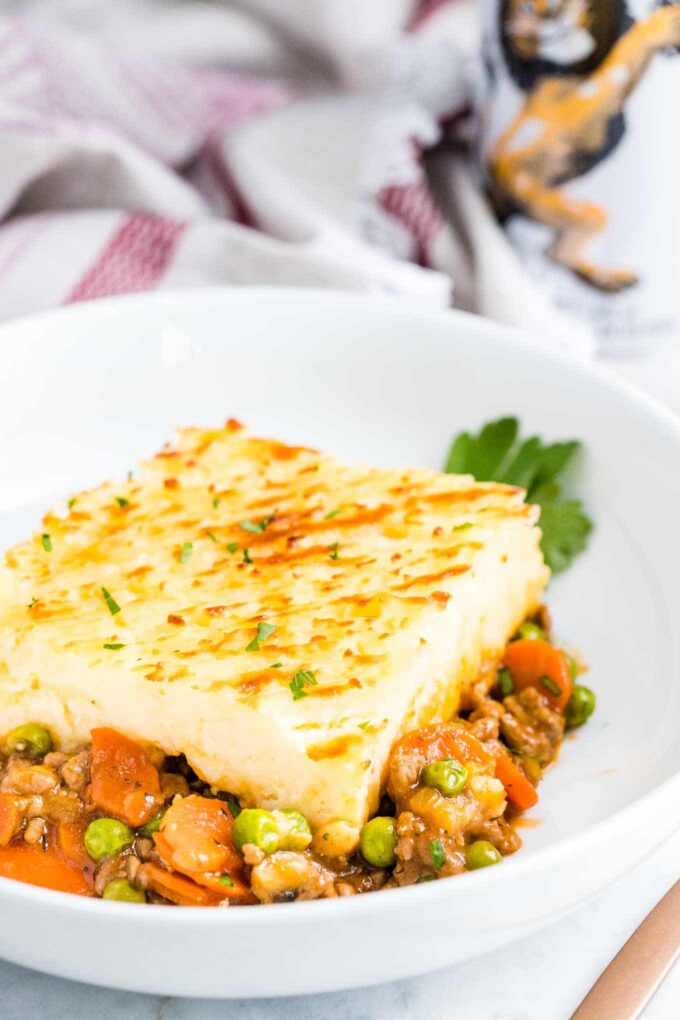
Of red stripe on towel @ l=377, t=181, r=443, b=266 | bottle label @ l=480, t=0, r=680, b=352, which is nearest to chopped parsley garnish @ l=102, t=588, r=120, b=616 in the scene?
bottle label @ l=480, t=0, r=680, b=352

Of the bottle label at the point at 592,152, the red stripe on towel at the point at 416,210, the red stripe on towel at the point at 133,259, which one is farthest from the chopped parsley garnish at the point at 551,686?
the red stripe on towel at the point at 416,210

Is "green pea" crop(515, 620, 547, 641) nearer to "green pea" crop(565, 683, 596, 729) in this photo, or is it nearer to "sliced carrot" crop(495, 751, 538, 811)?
"green pea" crop(565, 683, 596, 729)

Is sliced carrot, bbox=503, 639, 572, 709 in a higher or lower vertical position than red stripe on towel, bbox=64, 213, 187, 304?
higher

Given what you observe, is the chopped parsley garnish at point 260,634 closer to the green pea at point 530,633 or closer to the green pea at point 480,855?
the green pea at point 480,855

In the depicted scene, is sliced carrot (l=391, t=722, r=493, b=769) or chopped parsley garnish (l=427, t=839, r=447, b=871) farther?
sliced carrot (l=391, t=722, r=493, b=769)

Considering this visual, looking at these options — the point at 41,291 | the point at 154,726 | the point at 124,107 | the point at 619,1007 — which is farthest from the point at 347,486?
the point at 124,107

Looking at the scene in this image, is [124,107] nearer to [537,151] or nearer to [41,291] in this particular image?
[41,291]
